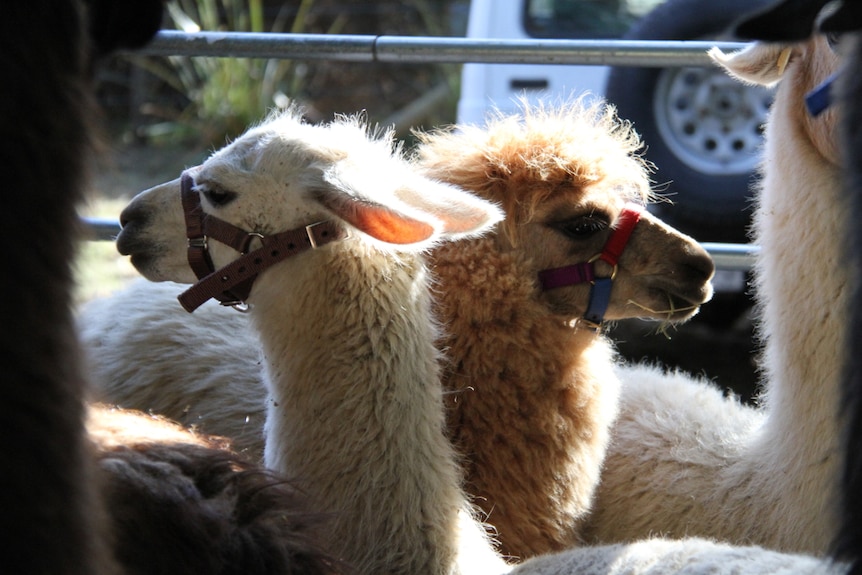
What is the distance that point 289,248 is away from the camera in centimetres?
226

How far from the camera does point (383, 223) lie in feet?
6.89

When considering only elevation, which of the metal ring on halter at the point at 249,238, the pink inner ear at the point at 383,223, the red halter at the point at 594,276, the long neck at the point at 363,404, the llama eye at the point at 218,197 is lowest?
the long neck at the point at 363,404

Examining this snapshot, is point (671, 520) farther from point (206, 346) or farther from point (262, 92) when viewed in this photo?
point (262, 92)

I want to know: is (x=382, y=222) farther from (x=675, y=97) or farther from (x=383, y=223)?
(x=675, y=97)

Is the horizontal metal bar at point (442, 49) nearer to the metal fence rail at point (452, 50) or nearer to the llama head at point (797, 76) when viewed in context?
the metal fence rail at point (452, 50)

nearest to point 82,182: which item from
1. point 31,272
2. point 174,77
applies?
point 31,272

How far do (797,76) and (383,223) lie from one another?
4.17 ft

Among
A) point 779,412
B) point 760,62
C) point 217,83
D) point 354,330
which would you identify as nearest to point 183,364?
point 354,330

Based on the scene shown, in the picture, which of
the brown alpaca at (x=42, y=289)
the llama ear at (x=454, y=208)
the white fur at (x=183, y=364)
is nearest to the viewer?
the brown alpaca at (x=42, y=289)

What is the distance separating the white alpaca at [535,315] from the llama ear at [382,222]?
49 centimetres

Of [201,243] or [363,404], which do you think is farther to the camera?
[201,243]

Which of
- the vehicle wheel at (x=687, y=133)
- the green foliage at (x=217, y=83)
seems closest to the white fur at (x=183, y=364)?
the vehicle wheel at (x=687, y=133)

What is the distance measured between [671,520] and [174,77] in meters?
9.78

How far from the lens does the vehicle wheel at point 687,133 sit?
4.60m
